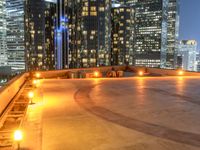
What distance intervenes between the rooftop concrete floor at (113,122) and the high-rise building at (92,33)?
133405 mm

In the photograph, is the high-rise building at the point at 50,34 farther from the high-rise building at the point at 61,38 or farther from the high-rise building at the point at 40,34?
the high-rise building at the point at 61,38

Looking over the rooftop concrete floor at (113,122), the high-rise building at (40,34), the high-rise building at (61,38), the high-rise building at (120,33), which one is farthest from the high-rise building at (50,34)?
the rooftop concrete floor at (113,122)

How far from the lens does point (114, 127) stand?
7.45 meters

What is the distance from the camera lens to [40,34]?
163000mm

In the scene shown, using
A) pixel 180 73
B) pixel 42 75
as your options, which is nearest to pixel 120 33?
pixel 180 73

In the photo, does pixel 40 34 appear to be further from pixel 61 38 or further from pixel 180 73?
pixel 180 73

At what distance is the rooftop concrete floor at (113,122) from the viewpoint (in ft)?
20.5

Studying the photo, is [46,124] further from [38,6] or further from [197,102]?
[38,6]

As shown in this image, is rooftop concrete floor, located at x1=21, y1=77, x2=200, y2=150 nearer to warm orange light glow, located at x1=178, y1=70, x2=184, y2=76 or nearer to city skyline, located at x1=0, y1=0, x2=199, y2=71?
warm orange light glow, located at x1=178, y1=70, x2=184, y2=76

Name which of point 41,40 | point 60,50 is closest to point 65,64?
point 60,50

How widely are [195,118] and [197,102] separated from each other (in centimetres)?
271

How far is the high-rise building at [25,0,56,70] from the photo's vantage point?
162375mm

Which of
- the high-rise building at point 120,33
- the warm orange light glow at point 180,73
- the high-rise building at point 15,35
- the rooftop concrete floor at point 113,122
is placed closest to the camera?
the rooftop concrete floor at point 113,122

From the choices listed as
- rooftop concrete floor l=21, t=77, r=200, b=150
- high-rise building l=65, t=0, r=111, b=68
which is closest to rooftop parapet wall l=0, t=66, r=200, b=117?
rooftop concrete floor l=21, t=77, r=200, b=150
